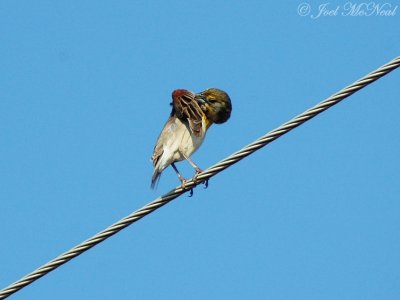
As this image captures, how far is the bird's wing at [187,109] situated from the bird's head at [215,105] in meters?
0.75

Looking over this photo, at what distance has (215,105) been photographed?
12820 millimetres

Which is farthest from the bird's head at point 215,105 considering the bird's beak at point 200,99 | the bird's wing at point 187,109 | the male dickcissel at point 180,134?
the bird's wing at point 187,109

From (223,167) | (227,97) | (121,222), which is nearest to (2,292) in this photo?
(121,222)

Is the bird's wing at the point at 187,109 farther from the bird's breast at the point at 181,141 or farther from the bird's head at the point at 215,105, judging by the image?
the bird's head at the point at 215,105

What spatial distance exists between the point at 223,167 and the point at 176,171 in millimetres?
3390

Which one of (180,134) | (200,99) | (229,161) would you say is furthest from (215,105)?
(229,161)

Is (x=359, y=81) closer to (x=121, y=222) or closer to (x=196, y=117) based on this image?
(x=121, y=222)

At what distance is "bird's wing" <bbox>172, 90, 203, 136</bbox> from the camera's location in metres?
11.6

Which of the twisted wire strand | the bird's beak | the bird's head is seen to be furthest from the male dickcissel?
the twisted wire strand

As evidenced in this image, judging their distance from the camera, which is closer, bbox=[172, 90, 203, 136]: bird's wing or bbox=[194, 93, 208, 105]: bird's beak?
bbox=[172, 90, 203, 136]: bird's wing

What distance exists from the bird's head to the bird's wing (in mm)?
751

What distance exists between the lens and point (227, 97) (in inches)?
510

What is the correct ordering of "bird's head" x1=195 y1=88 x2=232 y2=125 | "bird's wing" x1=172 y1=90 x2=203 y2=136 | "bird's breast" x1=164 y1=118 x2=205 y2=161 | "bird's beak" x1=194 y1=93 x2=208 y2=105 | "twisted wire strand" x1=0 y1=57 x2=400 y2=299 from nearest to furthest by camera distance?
1. "twisted wire strand" x1=0 y1=57 x2=400 y2=299
2. "bird's wing" x1=172 y1=90 x2=203 y2=136
3. "bird's breast" x1=164 y1=118 x2=205 y2=161
4. "bird's beak" x1=194 y1=93 x2=208 y2=105
5. "bird's head" x1=195 y1=88 x2=232 y2=125

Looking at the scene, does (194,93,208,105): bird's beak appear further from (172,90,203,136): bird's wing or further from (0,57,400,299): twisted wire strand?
(0,57,400,299): twisted wire strand
